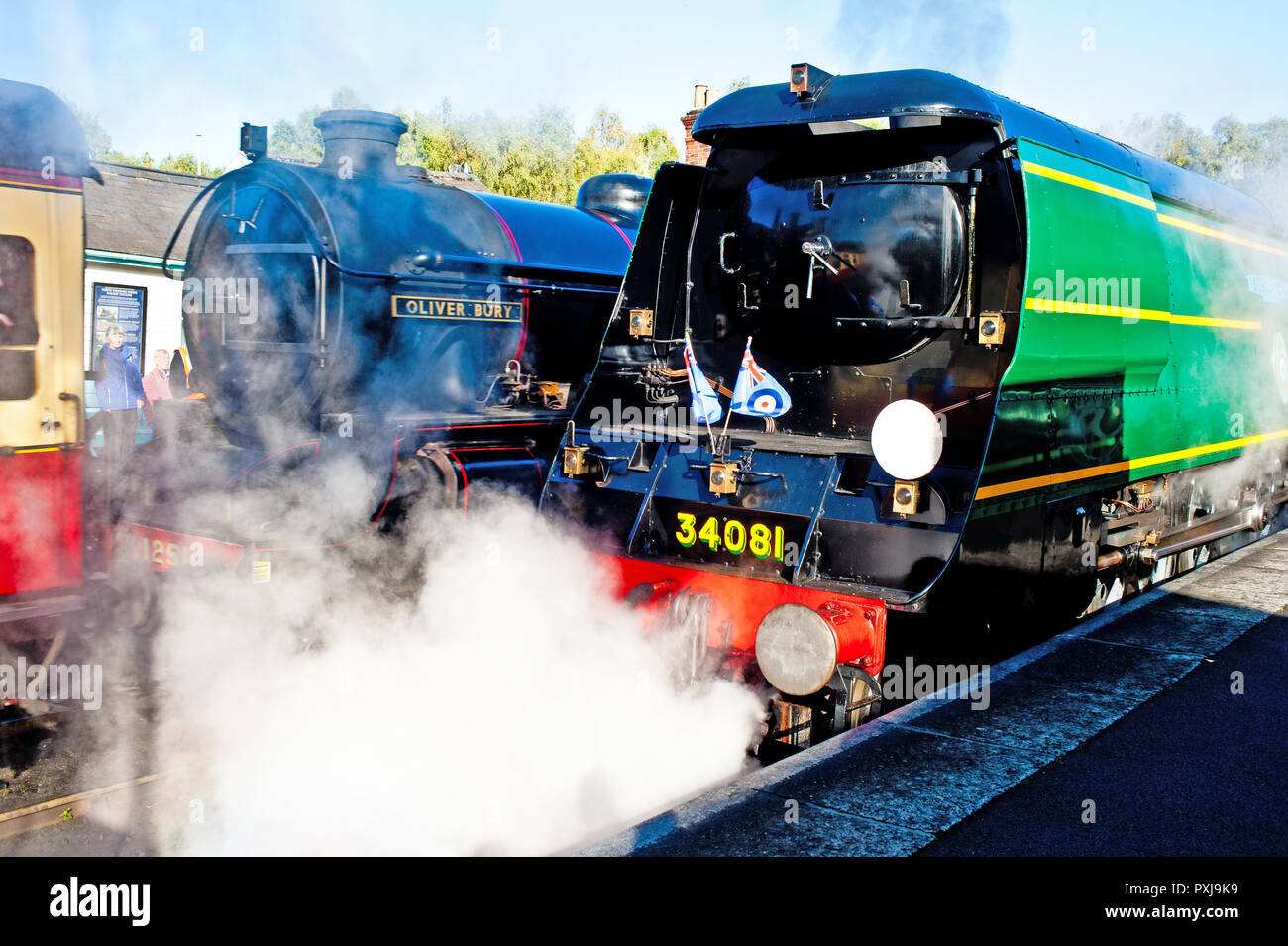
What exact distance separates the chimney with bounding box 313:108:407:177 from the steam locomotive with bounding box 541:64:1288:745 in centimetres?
218

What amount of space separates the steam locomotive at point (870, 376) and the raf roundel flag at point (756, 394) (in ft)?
0.17

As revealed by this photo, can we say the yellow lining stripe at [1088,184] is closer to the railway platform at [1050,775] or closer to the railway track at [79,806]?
the railway platform at [1050,775]

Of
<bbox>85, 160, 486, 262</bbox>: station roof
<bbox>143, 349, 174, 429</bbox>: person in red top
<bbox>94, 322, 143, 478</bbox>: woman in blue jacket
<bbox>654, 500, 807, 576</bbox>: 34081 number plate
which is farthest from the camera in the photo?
<bbox>85, 160, 486, 262</bbox>: station roof

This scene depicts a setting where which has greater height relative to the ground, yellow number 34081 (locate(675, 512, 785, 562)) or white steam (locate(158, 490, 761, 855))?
yellow number 34081 (locate(675, 512, 785, 562))

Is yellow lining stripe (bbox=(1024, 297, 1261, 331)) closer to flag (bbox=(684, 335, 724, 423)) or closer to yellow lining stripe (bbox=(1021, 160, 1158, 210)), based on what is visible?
yellow lining stripe (bbox=(1021, 160, 1158, 210))

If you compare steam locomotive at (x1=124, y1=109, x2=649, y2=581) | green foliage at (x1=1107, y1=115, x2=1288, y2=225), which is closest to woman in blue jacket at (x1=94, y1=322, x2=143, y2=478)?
steam locomotive at (x1=124, y1=109, x2=649, y2=581)

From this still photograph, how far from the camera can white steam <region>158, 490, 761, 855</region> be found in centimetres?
388

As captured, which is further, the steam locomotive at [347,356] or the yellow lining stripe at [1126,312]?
the steam locomotive at [347,356]

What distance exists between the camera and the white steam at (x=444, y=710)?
3885 millimetres

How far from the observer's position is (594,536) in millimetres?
4742

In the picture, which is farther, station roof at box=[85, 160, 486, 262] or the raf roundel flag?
station roof at box=[85, 160, 486, 262]

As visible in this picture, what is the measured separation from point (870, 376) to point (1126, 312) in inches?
52.4

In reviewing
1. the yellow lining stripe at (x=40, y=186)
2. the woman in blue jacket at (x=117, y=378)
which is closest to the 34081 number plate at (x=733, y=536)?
the yellow lining stripe at (x=40, y=186)
